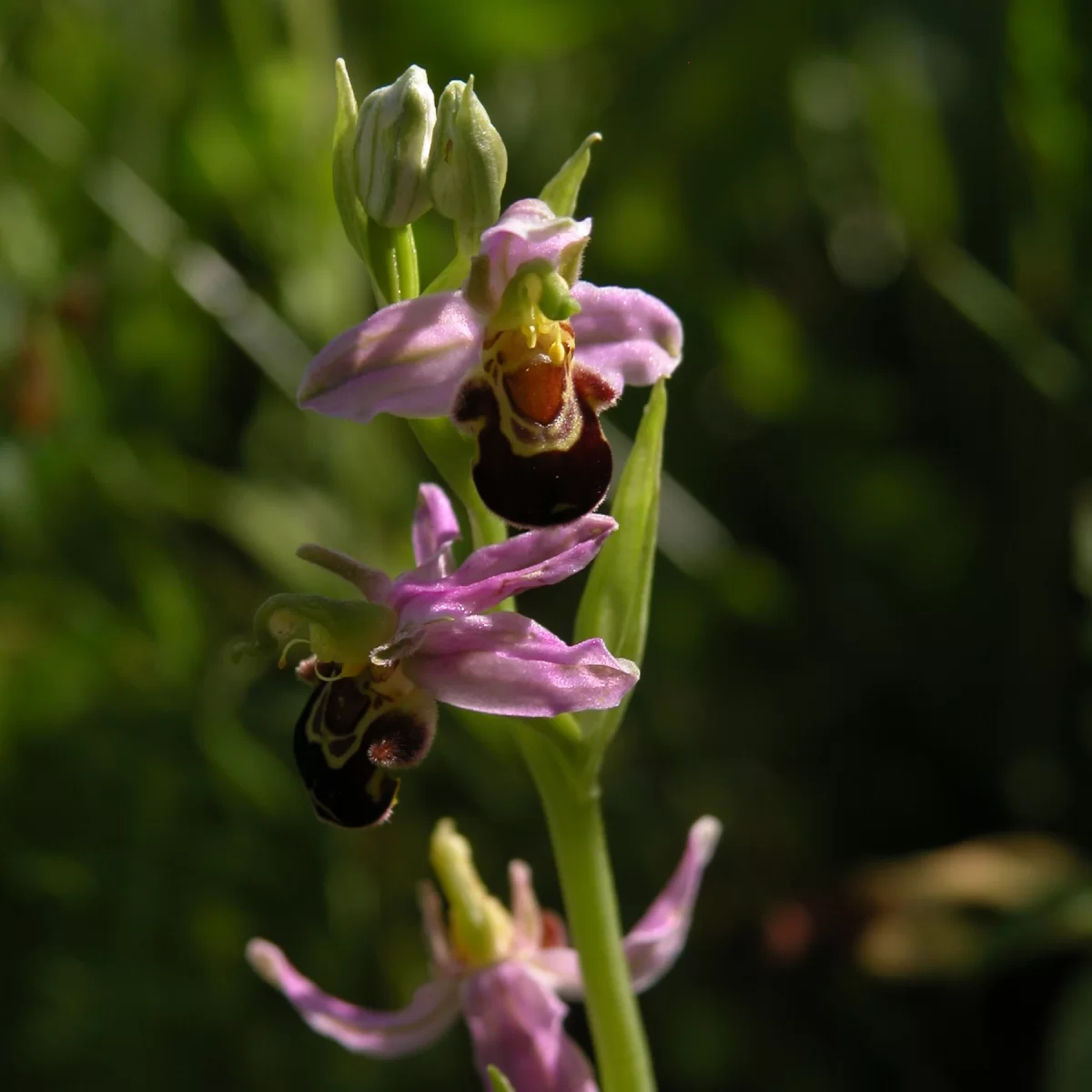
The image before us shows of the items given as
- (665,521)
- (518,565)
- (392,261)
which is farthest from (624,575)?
(665,521)

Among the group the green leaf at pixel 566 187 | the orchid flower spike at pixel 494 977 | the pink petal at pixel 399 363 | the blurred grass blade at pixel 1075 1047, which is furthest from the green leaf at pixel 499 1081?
the blurred grass blade at pixel 1075 1047

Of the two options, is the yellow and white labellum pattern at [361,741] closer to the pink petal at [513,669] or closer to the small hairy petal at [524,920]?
the pink petal at [513,669]

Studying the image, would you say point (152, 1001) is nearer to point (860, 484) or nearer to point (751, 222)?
point (860, 484)

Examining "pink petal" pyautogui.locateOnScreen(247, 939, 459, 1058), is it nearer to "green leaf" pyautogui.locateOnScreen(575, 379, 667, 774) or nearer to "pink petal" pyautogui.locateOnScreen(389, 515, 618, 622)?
"green leaf" pyautogui.locateOnScreen(575, 379, 667, 774)

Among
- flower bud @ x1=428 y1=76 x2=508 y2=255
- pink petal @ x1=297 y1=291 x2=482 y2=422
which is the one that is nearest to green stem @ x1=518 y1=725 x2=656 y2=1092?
pink petal @ x1=297 y1=291 x2=482 y2=422

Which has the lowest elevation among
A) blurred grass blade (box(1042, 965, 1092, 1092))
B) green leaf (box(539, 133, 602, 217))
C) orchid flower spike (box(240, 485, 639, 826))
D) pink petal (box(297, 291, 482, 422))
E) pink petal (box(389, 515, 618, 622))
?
blurred grass blade (box(1042, 965, 1092, 1092))

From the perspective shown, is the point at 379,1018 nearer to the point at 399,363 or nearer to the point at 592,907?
the point at 592,907
